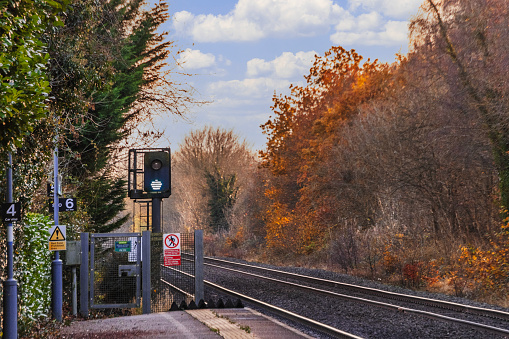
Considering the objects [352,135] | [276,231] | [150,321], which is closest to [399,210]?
[352,135]

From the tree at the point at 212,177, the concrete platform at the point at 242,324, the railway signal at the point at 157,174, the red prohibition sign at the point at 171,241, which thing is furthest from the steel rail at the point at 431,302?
the tree at the point at 212,177

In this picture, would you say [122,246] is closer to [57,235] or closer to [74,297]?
[57,235]

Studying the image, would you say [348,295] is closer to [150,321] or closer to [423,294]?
[423,294]

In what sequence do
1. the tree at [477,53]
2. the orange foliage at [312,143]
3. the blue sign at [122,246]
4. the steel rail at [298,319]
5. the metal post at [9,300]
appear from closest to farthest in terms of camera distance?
the metal post at [9,300] < the steel rail at [298,319] < the blue sign at [122,246] < the tree at [477,53] < the orange foliage at [312,143]

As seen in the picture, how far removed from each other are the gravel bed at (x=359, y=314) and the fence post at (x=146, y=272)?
3.13m

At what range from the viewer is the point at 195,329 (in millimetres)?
11234

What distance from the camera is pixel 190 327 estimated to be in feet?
37.8

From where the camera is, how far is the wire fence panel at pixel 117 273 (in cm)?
1627

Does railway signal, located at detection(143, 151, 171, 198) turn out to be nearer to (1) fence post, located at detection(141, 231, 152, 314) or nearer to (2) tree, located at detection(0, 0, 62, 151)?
(1) fence post, located at detection(141, 231, 152, 314)

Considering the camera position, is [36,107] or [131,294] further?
[131,294]

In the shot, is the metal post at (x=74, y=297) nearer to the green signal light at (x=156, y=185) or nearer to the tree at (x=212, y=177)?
the green signal light at (x=156, y=185)

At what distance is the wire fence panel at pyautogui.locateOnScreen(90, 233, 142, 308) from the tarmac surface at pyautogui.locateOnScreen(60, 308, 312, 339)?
2.56 m

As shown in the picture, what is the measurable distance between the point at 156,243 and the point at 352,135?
1569cm

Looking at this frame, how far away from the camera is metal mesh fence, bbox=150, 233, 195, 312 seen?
1670 centimetres
